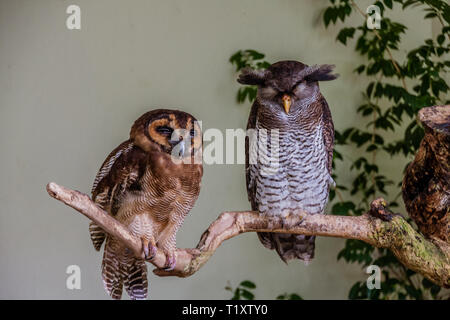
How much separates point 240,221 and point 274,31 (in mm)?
1255

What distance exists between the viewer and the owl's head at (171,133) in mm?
1232

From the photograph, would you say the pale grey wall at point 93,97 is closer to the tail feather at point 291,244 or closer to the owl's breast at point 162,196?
the tail feather at point 291,244

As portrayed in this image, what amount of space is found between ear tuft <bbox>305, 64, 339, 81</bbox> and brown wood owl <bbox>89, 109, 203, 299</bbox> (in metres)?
0.31

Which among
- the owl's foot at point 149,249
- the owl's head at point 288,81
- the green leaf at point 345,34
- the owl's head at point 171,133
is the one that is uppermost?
the green leaf at point 345,34

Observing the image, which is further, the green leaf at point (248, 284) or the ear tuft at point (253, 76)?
the green leaf at point (248, 284)

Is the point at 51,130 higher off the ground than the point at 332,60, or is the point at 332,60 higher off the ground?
the point at 332,60

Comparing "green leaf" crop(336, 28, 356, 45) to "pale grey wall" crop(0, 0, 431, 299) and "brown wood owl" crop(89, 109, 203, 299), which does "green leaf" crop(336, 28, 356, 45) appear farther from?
"brown wood owl" crop(89, 109, 203, 299)

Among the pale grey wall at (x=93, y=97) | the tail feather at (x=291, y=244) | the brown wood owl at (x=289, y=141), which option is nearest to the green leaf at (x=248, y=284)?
the pale grey wall at (x=93, y=97)

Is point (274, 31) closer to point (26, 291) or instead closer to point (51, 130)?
point (51, 130)

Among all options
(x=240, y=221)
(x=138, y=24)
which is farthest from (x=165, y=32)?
(x=240, y=221)

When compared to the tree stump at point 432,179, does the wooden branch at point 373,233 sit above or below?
below

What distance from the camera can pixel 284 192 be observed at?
147cm

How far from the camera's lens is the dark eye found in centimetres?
124

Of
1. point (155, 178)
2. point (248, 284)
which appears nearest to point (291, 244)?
point (155, 178)
